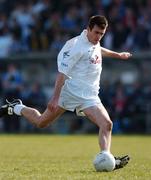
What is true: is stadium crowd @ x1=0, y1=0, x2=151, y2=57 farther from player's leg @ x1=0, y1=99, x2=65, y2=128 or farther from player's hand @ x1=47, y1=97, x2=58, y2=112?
player's hand @ x1=47, y1=97, x2=58, y2=112

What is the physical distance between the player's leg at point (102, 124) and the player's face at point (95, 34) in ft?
3.54

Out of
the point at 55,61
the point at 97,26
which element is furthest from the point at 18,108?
the point at 55,61

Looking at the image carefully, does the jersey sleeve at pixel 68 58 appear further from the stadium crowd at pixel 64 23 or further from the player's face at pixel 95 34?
the stadium crowd at pixel 64 23

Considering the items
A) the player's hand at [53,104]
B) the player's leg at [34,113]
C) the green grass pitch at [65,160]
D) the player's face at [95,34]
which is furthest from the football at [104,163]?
the player's face at [95,34]

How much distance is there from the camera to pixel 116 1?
29.0 meters

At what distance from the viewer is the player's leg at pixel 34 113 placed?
13164mm

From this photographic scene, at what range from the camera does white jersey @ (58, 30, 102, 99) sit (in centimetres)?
1226

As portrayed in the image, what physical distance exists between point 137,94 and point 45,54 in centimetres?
404

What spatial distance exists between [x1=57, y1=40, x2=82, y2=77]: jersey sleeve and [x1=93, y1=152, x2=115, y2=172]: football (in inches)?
56.5

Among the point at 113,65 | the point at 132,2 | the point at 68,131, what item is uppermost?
the point at 132,2

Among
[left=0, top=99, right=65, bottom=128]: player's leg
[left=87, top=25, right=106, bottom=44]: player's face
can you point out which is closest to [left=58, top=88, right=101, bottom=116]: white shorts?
[left=0, top=99, right=65, bottom=128]: player's leg

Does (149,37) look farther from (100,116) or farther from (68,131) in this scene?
(100,116)

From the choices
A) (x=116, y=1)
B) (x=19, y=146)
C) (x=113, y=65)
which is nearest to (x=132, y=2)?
(x=116, y=1)

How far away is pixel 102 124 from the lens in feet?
40.0
